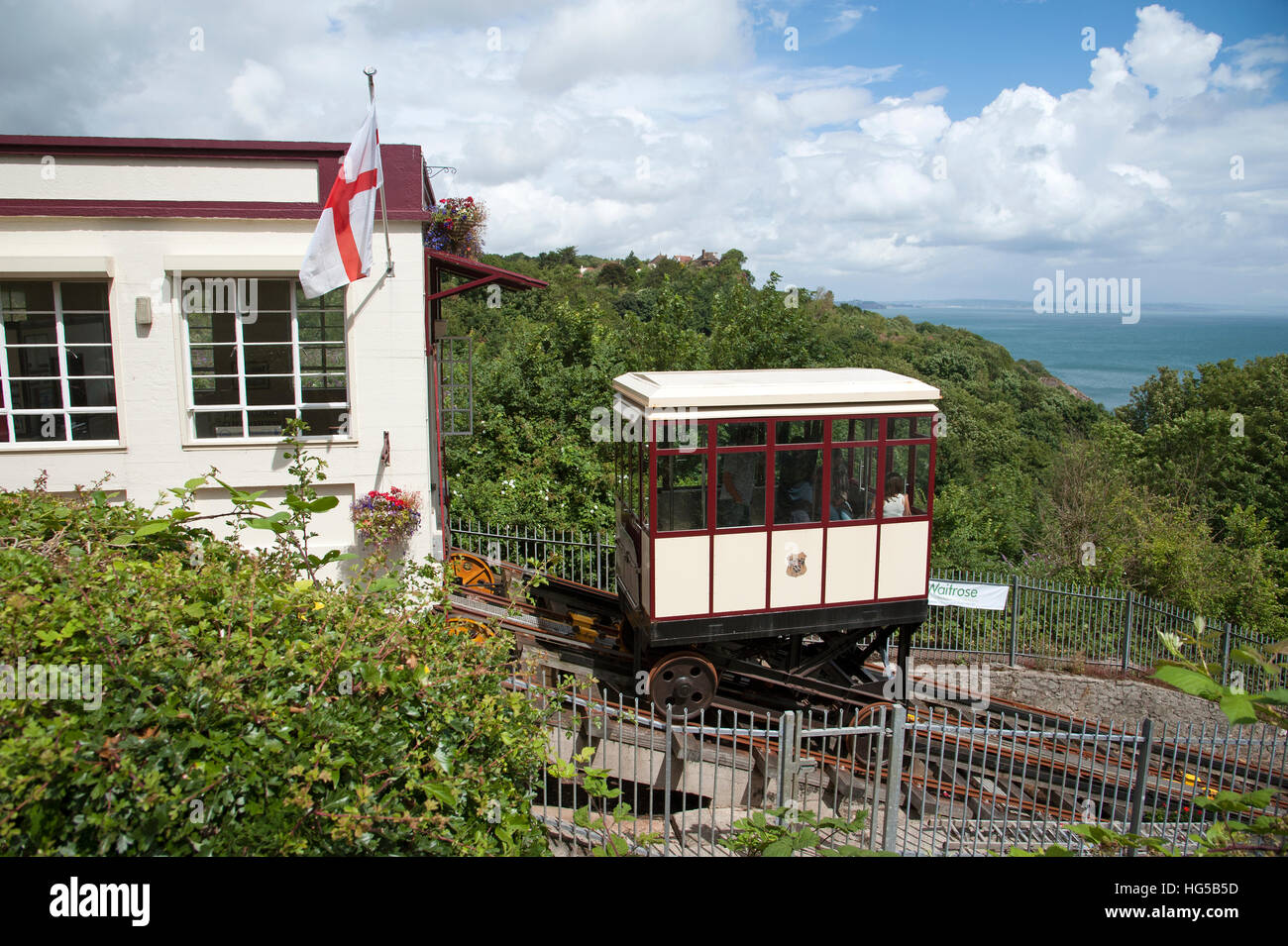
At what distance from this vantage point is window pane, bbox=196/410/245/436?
1018cm

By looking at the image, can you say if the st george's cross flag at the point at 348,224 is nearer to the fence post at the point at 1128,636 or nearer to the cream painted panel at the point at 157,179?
the cream painted panel at the point at 157,179

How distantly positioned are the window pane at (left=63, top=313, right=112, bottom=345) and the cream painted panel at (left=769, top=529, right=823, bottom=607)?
26.4 feet

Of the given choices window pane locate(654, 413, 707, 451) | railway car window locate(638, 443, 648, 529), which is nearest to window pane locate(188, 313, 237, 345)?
railway car window locate(638, 443, 648, 529)

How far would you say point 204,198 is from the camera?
9797 mm

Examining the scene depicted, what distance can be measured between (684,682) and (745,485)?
216cm

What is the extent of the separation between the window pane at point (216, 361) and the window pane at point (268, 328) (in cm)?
28

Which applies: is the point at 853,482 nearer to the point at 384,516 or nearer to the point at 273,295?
the point at 384,516

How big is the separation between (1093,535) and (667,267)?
6983 cm

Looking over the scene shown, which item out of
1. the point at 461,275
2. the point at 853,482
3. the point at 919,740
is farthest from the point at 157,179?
the point at 919,740

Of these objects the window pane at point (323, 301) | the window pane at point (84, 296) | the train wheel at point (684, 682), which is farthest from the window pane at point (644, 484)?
the window pane at point (84, 296)

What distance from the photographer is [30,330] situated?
977 cm

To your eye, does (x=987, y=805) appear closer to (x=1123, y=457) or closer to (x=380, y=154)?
(x=380, y=154)

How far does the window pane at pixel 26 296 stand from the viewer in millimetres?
9656
